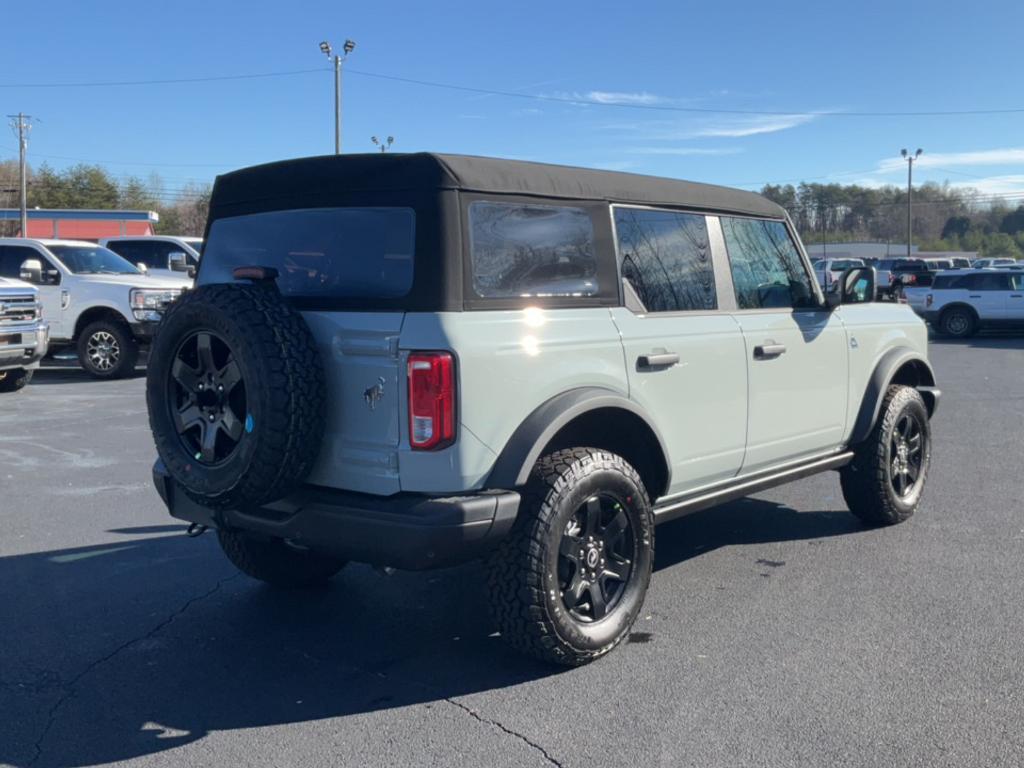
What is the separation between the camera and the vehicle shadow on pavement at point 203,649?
142 inches

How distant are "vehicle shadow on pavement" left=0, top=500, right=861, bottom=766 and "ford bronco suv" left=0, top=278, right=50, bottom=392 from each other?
6.97 metres

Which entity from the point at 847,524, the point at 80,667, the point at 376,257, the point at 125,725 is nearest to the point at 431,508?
the point at 376,257

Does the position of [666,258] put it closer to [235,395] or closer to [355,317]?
[355,317]

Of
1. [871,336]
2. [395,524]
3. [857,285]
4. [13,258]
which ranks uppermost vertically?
[13,258]

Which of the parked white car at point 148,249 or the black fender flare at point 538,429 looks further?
the parked white car at point 148,249

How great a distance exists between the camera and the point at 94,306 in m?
13.8

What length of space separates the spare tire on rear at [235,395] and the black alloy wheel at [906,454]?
149 inches

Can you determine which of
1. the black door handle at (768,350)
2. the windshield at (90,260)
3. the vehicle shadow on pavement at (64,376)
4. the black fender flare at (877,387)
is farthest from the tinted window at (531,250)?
the windshield at (90,260)

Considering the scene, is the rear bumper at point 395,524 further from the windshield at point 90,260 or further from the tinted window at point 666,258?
the windshield at point 90,260

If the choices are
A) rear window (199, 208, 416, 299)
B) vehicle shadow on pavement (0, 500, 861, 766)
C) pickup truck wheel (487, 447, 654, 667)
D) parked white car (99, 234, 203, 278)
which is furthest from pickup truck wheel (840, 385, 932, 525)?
parked white car (99, 234, 203, 278)

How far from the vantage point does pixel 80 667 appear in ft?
13.3

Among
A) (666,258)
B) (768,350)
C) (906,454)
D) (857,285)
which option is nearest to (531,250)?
(666,258)

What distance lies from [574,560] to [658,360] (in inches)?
37.5

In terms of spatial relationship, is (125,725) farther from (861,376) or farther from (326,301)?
(861,376)
